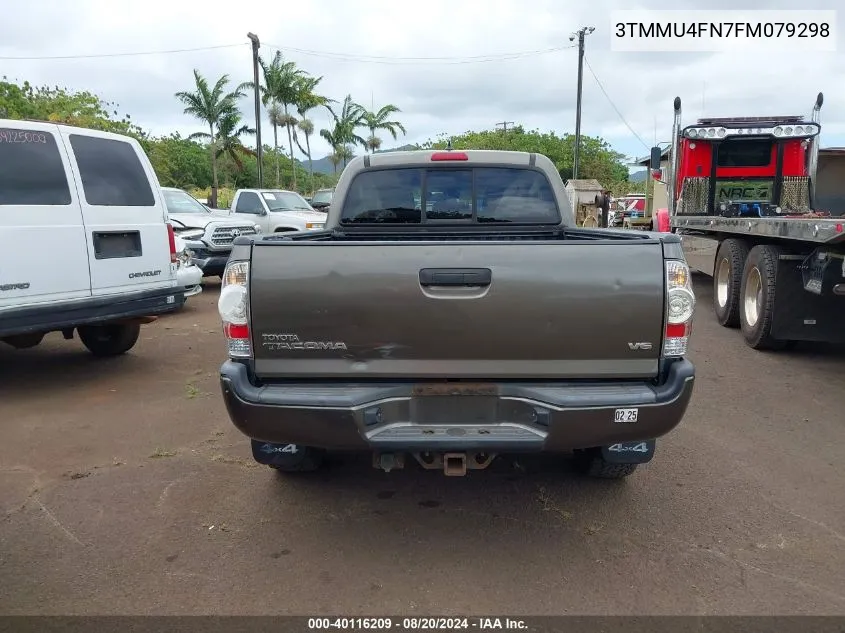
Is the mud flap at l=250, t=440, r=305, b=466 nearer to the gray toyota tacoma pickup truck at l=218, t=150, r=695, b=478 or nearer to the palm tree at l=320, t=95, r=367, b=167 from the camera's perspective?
the gray toyota tacoma pickup truck at l=218, t=150, r=695, b=478

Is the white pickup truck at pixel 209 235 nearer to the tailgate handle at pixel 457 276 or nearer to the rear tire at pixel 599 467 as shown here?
the rear tire at pixel 599 467

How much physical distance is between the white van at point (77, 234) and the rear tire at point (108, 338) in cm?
64

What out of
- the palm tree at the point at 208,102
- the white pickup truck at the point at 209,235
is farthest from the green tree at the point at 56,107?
the white pickup truck at the point at 209,235

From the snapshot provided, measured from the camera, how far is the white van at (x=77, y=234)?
5434 millimetres

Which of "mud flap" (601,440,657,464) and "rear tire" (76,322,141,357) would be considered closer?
"mud flap" (601,440,657,464)

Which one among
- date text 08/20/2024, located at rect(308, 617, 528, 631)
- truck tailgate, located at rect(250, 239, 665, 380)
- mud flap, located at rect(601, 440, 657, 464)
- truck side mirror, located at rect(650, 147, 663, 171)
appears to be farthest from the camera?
truck side mirror, located at rect(650, 147, 663, 171)

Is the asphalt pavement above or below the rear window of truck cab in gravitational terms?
below

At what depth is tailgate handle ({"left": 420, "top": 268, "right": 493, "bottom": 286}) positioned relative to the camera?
294cm

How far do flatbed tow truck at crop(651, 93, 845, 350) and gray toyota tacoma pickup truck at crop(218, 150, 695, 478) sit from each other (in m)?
3.48

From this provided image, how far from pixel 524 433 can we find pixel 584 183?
25.7 m

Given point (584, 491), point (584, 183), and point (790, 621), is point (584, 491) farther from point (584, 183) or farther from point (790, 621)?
point (584, 183)

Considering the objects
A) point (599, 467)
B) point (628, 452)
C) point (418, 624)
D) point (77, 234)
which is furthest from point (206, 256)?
point (418, 624)

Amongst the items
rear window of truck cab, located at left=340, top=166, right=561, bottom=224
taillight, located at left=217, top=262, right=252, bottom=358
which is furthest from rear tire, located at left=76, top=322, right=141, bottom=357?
taillight, located at left=217, top=262, right=252, bottom=358

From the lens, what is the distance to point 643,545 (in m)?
3.38
